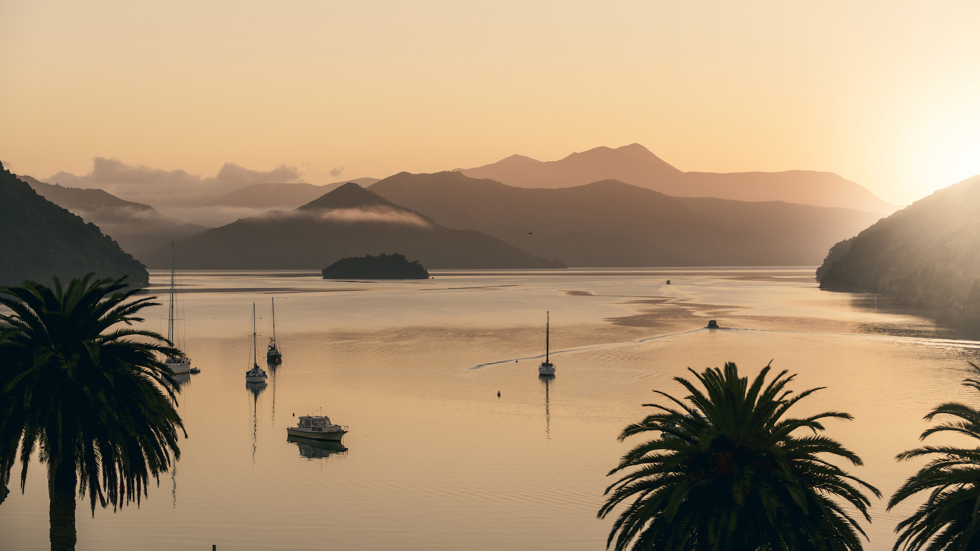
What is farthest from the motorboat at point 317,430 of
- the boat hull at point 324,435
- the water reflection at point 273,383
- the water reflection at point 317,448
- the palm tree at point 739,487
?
the palm tree at point 739,487

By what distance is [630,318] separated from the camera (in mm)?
180000

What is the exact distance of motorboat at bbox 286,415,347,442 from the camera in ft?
190

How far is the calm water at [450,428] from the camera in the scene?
4056 cm

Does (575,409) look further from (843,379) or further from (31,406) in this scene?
(31,406)

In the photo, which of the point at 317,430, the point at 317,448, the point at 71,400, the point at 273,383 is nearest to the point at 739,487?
the point at 71,400

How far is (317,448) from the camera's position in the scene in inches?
2281

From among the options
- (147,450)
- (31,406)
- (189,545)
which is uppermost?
(31,406)

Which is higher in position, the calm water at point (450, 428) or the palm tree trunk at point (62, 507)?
the palm tree trunk at point (62, 507)

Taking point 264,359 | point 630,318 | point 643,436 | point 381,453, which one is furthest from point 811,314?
point 381,453

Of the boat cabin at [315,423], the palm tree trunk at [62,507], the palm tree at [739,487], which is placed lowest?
→ the boat cabin at [315,423]

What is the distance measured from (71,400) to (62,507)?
14.0 feet

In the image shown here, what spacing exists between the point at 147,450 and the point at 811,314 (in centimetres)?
18257

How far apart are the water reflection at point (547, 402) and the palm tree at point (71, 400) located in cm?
3690

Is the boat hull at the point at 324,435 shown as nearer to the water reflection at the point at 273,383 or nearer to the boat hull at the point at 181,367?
the water reflection at the point at 273,383
